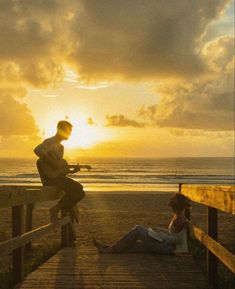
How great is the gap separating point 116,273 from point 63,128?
2971mm

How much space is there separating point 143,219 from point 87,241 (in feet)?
20.0

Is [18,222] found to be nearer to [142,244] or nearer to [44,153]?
[44,153]

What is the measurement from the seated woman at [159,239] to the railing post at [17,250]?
2282 millimetres

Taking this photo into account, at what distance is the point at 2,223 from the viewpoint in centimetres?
1548

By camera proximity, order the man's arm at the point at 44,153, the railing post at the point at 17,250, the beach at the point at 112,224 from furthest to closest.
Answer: the beach at the point at 112,224 < the man's arm at the point at 44,153 < the railing post at the point at 17,250

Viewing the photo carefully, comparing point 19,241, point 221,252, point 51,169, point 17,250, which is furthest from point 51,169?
point 221,252

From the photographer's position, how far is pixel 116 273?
666cm

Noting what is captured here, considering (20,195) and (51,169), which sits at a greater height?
(51,169)

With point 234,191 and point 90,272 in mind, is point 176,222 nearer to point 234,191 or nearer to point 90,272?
point 90,272

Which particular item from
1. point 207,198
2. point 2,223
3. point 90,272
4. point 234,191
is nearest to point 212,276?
point 207,198

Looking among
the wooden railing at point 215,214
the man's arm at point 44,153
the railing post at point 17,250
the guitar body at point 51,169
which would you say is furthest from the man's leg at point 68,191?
the railing post at point 17,250

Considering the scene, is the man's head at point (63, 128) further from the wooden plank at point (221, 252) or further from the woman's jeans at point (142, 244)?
the wooden plank at point (221, 252)

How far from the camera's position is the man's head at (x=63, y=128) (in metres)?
8.59

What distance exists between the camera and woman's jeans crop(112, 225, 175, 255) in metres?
8.15
